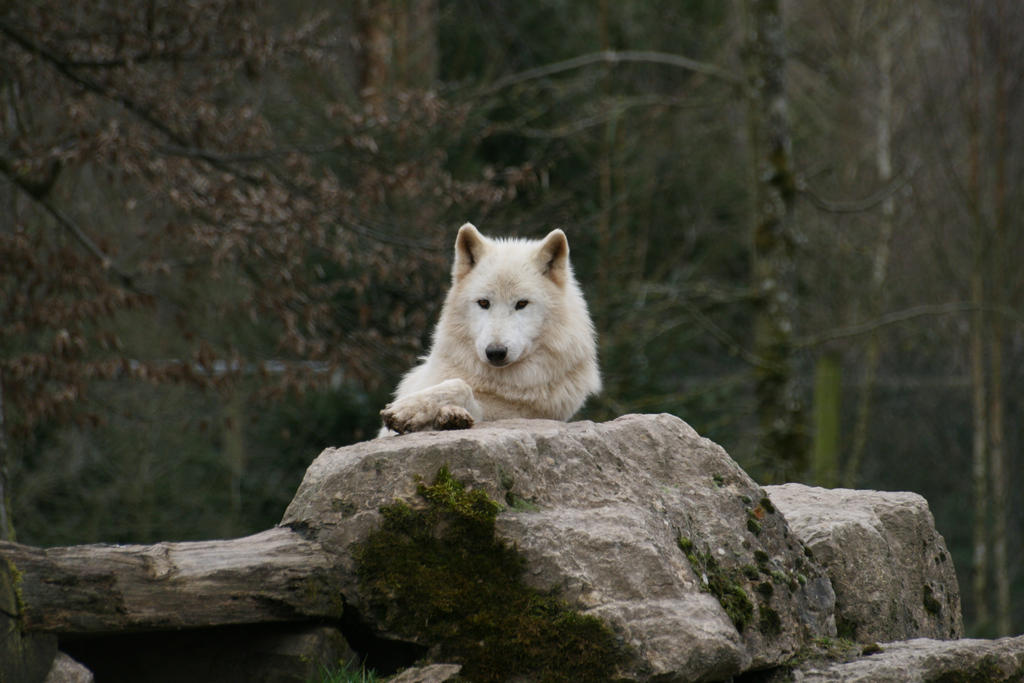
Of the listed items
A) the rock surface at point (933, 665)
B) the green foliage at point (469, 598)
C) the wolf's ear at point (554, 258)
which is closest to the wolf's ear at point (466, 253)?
the wolf's ear at point (554, 258)

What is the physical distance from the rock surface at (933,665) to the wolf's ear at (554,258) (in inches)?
87.5

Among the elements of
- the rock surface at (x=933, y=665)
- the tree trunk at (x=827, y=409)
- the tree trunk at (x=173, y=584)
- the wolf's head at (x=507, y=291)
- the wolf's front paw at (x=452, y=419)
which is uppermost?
the wolf's head at (x=507, y=291)

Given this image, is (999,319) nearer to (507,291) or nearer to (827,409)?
(827,409)

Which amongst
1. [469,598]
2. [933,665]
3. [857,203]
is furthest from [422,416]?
[857,203]

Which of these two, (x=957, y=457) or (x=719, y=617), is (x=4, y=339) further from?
(x=957, y=457)

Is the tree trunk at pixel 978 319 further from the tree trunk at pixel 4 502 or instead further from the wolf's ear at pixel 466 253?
the tree trunk at pixel 4 502

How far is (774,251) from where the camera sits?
973cm

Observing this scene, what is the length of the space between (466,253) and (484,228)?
14.8 feet

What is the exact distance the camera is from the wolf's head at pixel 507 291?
15.9ft

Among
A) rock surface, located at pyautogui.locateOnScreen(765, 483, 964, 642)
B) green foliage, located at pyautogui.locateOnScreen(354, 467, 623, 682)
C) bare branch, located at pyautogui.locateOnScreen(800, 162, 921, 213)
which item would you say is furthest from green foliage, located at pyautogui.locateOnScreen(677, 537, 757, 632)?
bare branch, located at pyautogui.locateOnScreen(800, 162, 921, 213)

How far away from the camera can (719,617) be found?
11.8 feet

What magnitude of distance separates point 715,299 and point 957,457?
14.6ft

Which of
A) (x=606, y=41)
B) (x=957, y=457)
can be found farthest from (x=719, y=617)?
(x=957, y=457)

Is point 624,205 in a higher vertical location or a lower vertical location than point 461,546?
higher
